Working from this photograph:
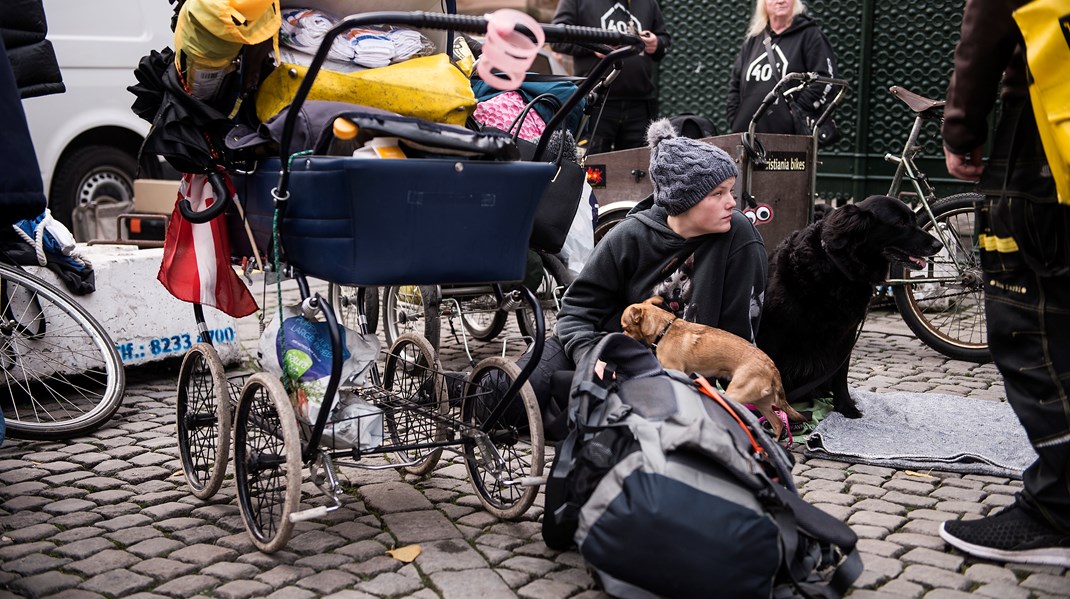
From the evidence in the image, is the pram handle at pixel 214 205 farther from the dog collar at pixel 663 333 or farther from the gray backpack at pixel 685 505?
the dog collar at pixel 663 333

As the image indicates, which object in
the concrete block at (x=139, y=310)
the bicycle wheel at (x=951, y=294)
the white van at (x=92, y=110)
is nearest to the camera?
the concrete block at (x=139, y=310)

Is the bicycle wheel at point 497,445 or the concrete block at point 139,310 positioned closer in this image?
the bicycle wheel at point 497,445

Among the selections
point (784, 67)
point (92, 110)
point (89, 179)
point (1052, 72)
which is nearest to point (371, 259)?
point (1052, 72)

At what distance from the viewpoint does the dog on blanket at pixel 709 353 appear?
416 cm

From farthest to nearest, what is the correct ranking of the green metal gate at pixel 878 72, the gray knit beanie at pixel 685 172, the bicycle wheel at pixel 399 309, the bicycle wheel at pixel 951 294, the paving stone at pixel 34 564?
the green metal gate at pixel 878 72
the bicycle wheel at pixel 399 309
the bicycle wheel at pixel 951 294
the gray knit beanie at pixel 685 172
the paving stone at pixel 34 564

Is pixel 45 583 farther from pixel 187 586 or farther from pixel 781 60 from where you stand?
pixel 781 60

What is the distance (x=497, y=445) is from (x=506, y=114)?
6.02 feet

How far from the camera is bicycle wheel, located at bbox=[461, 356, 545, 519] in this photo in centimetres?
334

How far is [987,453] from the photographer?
4223 millimetres

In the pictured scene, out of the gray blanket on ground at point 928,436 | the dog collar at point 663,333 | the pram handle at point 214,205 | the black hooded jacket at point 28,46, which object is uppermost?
the black hooded jacket at point 28,46

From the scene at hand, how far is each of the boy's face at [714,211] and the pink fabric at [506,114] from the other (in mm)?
998

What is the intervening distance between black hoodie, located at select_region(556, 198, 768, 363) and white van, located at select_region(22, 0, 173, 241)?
20.4 ft

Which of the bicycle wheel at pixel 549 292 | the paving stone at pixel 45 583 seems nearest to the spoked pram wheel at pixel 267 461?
the paving stone at pixel 45 583

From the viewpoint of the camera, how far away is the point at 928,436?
4.48 metres
